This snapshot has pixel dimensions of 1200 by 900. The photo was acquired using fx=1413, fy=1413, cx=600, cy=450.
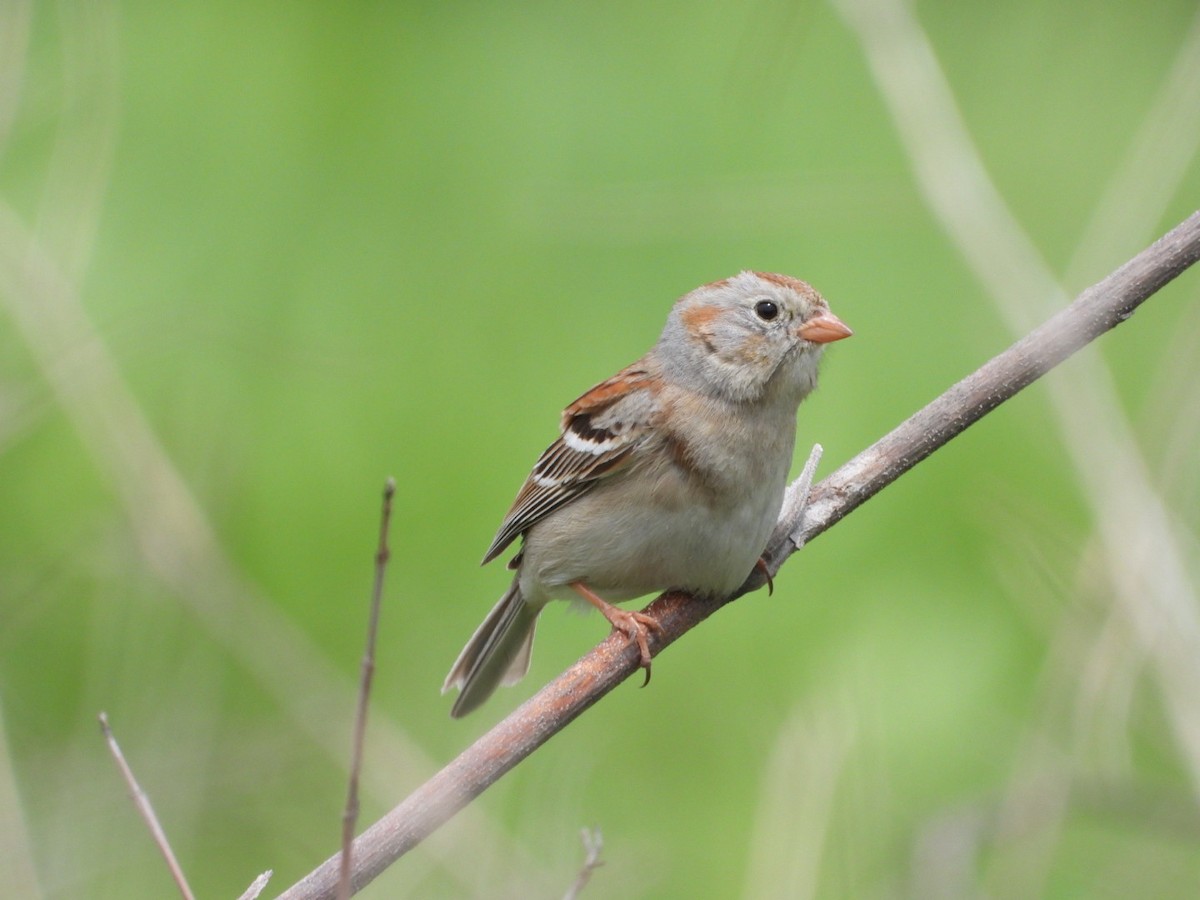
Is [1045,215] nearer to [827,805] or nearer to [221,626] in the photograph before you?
[827,805]

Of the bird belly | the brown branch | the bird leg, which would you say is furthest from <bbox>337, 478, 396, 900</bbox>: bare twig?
the bird belly

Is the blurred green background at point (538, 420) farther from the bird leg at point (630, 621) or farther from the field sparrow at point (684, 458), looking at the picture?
the bird leg at point (630, 621)

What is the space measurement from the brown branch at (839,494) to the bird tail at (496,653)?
63 cm

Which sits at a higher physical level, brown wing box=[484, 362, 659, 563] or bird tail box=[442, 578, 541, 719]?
brown wing box=[484, 362, 659, 563]

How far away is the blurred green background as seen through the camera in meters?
3.10

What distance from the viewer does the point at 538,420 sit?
12.7 ft

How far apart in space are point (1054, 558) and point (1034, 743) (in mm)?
486

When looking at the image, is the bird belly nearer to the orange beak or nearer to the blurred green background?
the orange beak

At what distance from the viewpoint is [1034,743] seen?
289 cm

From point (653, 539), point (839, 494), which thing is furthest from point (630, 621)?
point (839, 494)

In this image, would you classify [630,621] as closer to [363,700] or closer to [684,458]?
[684,458]

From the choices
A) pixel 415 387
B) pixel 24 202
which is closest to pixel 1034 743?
pixel 415 387

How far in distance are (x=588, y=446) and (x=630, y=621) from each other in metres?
0.39

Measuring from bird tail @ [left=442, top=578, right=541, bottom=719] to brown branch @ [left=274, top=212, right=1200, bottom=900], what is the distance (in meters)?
0.63
